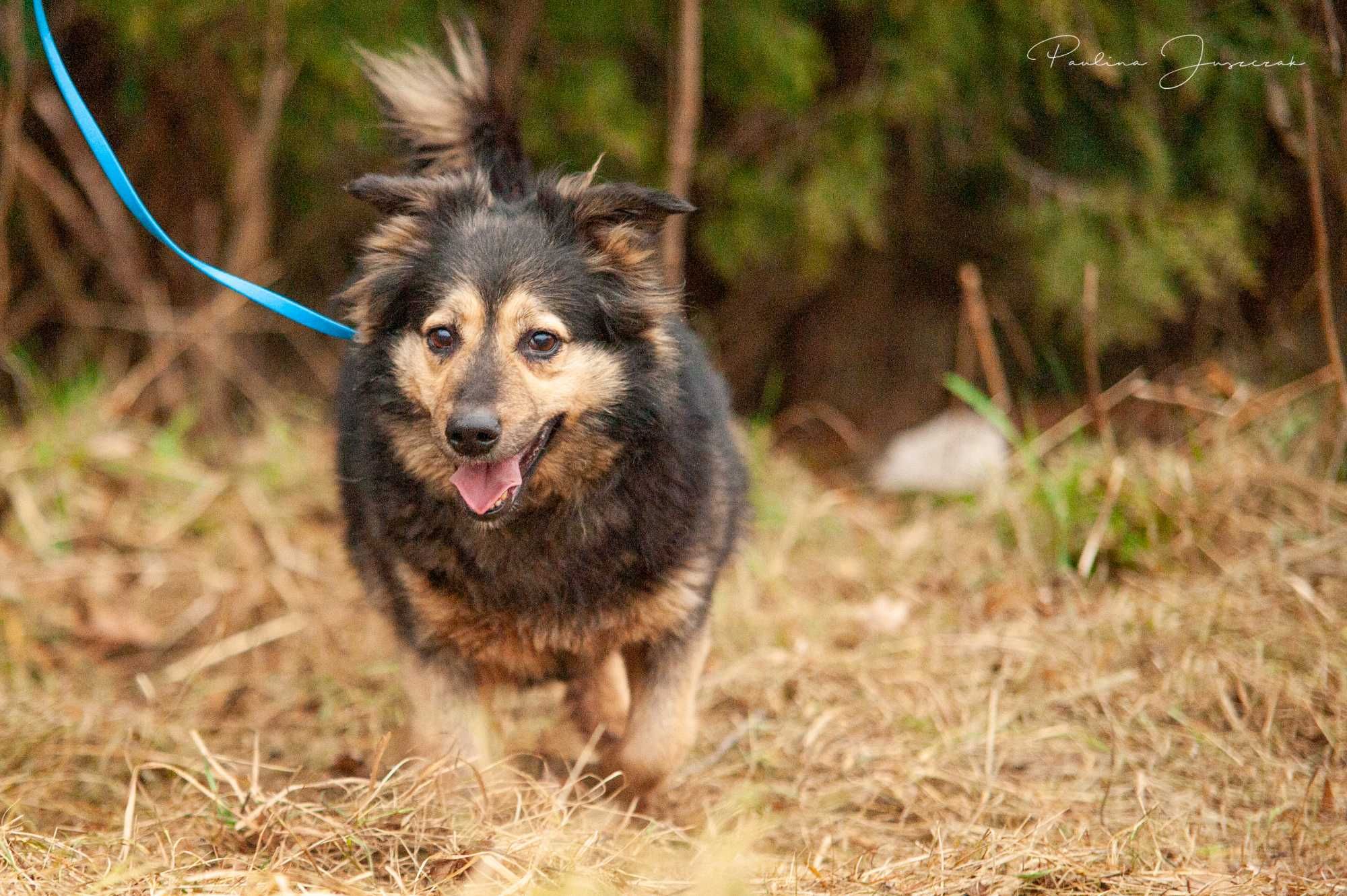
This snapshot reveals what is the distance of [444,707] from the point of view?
118 inches

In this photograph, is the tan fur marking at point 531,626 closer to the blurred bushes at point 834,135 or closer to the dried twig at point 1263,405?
the dried twig at point 1263,405

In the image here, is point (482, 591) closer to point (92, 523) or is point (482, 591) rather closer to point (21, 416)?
point (92, 523)

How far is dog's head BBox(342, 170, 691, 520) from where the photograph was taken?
277cm

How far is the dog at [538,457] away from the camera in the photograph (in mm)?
2848

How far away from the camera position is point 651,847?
277 centimetres

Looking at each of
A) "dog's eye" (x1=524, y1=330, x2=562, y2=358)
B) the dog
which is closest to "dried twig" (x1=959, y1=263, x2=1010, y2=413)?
the dog

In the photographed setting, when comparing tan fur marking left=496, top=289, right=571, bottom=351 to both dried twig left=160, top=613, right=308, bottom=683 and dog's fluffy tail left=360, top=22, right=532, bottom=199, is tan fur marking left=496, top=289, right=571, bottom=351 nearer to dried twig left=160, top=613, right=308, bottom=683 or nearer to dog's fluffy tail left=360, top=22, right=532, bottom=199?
dog's fluffy tail left=360, top=22, right=532, bottom=199

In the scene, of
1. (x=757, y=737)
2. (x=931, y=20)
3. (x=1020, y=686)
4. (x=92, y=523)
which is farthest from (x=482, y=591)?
(x=931, y=20)

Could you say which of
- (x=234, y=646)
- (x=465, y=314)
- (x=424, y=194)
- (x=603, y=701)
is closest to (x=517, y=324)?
(x=465, y=314)

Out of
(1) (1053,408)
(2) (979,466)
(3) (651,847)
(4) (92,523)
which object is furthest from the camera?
(1) (1053,408)

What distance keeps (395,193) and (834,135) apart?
3124mm

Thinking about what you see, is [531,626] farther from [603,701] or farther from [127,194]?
[127,194]

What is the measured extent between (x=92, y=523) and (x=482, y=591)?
9.58 ft

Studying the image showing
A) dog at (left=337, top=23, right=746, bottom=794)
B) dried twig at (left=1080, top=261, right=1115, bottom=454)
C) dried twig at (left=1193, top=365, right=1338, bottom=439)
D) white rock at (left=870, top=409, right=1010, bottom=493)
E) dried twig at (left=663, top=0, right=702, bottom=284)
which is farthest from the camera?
white rock at (left=870, top=409, right=1010, bottom=493)
